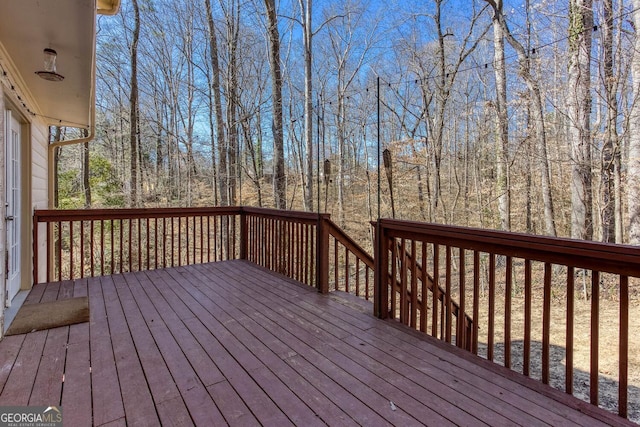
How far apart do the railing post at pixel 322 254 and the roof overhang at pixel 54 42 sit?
2.50 metres

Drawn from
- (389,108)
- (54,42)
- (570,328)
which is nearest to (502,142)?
(389,108)

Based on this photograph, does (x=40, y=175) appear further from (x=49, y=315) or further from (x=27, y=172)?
(x=49, y=315)

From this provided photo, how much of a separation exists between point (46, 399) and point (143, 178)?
35.9ft

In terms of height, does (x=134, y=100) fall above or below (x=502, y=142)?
above

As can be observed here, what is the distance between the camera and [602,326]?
5.14 metres

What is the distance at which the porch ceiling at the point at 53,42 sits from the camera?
2068 millimetres

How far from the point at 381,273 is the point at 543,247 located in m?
1.32

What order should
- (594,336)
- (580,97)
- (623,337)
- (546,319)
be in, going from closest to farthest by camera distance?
(623,337)
(594,336)
(546,319)
(580,97)

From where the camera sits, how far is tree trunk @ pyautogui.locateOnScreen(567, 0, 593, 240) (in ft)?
19.3

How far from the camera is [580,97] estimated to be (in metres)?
6.02

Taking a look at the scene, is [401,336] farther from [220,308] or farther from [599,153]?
[599,153]

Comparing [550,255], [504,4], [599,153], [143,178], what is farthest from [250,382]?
[143,178]

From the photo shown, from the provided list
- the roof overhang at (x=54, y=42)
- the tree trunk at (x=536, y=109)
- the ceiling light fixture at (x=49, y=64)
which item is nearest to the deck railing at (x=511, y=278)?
the roof overhang at (x=54, y=42)

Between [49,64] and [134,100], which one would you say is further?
[134,100]
